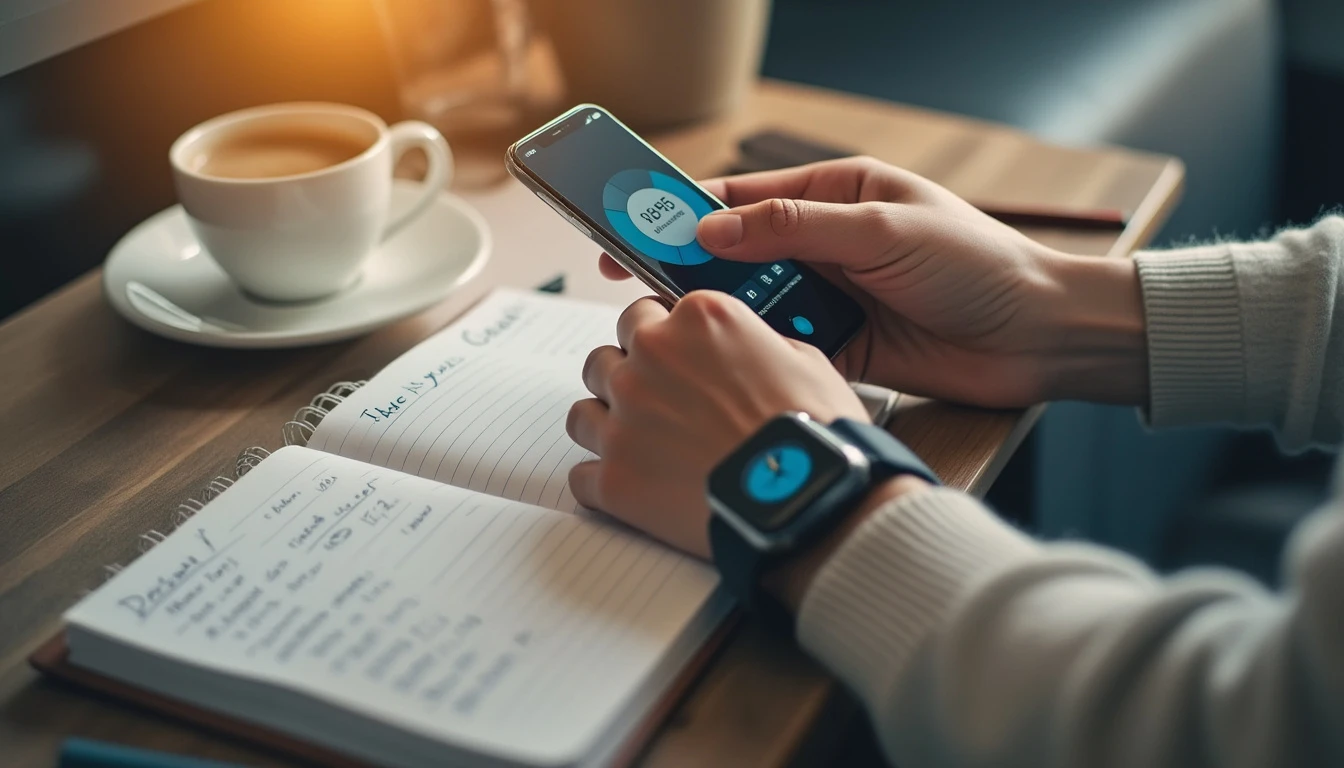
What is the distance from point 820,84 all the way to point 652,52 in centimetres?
37

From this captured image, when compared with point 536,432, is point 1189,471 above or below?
below

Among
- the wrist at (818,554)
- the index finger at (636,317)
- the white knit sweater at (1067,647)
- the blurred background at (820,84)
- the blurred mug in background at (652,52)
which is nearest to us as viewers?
the white knit sweater at (1067,647)

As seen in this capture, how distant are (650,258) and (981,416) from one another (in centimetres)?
21

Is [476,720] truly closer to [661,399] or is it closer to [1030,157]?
[661,399]

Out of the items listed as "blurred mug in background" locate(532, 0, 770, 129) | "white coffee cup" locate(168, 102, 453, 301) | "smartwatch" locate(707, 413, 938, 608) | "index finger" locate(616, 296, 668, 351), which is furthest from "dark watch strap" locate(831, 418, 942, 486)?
"blurred mug in background" locate(532, 0, 770, 129)

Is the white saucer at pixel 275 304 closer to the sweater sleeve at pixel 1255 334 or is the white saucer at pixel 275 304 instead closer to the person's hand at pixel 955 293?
the person's hand at pixel 955 293

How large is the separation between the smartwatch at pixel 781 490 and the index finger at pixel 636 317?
0.42 feet

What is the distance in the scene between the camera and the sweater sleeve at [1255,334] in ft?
2.08

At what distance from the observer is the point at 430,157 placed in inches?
31.6

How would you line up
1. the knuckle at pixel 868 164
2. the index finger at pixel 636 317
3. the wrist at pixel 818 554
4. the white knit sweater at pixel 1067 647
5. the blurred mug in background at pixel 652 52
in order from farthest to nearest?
the blurred mug in background at pixel 652 52, the knuckle at pixel 868 164, the index finger at pixel 636 317, the wrist at pixel 818 554, the white knit sweater at pixel 1067 647

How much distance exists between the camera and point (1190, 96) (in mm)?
1375

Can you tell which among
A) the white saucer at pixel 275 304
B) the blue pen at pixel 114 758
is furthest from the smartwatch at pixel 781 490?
the white saucer at pixel 275 304

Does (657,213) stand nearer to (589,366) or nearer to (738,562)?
Result: (589,366)

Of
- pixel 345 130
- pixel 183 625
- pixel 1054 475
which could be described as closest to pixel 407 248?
pixel 345 130
